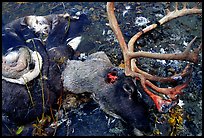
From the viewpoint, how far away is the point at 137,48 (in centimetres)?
534

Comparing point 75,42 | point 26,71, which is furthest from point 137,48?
point 26,71

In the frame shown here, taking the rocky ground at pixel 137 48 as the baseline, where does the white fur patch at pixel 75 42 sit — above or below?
above

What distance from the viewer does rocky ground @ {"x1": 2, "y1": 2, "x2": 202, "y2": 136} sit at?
423cm

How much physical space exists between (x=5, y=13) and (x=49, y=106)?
10.2 ft

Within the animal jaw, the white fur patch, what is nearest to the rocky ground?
the white fur patch

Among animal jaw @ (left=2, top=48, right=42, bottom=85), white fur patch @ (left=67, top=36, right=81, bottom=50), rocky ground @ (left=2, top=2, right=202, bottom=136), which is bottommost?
rocky ground @ (left=2, top=2, right=202, bottom=136)

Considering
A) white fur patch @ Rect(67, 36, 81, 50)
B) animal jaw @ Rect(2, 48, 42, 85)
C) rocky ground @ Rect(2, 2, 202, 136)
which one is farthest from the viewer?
white fur patch @ Rect(67, 36, 81, 50)

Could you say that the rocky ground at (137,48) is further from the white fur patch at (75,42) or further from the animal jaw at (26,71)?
the animal jaw at (26,71)

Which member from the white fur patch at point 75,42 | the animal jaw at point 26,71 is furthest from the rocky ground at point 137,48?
the animal jaw at point 26,71

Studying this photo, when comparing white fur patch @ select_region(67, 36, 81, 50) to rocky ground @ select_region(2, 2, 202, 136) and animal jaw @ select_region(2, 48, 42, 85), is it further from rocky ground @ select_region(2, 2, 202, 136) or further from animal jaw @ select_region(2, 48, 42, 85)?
animal jaw @ select_region(2, 48, 42, 85)

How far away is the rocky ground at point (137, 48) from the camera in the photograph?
4234mm

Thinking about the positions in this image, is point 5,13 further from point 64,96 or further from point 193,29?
point 193,29

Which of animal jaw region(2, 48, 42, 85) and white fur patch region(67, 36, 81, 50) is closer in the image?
animal jaw region(2, 48, 42, 85)

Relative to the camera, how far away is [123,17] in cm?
603
